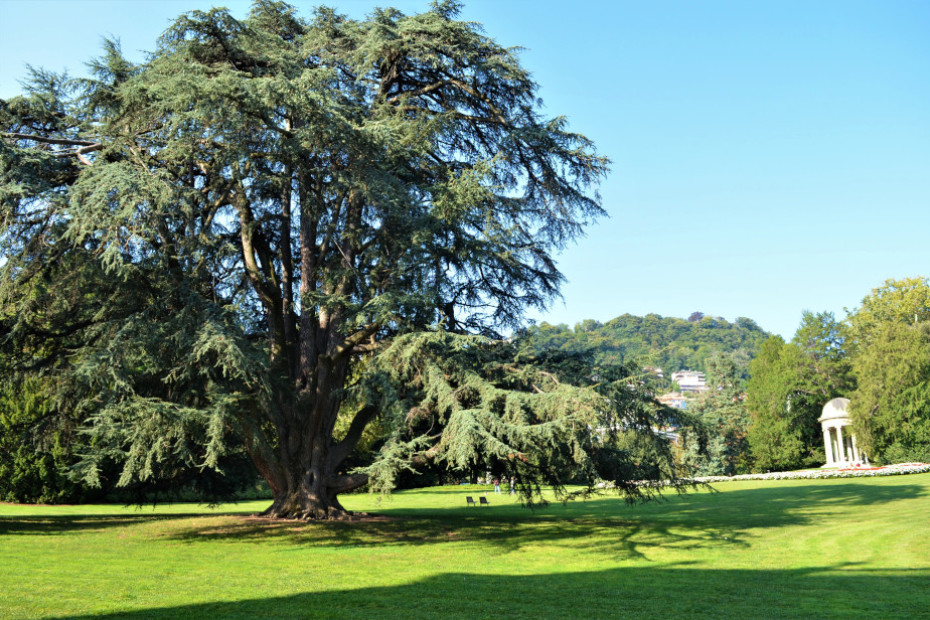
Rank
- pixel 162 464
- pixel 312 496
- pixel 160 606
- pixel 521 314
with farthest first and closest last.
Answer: pixel 521 314 → pixel 312 496 → pixel 162 464 → pixel 160 606

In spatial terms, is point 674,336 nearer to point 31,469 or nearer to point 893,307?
point 893,307

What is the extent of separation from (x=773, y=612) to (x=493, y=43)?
48.1 feet

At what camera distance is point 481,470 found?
1627cm

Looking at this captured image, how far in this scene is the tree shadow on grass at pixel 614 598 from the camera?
8289mm

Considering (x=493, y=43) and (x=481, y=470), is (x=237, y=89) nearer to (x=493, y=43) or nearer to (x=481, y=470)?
(x=493, y=43)

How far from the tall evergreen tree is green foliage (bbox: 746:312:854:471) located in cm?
3683

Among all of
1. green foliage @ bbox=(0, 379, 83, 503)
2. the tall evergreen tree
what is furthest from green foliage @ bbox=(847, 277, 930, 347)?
green foliage @ bbox=(0, 379, 83, 503)

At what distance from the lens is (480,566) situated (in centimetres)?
1231

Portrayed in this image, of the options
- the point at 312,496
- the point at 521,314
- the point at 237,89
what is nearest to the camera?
the point at 237,89

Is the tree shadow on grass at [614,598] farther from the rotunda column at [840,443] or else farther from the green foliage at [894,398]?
the rotunda column at [840,443]

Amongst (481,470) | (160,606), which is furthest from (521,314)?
(160,606)

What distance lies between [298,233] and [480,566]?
12097 mm

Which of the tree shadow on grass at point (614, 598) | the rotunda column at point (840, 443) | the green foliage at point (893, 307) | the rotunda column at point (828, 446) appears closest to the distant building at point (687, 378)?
the green foliage at point (893, 307)

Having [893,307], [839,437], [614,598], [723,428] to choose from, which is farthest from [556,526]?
[893,307]
